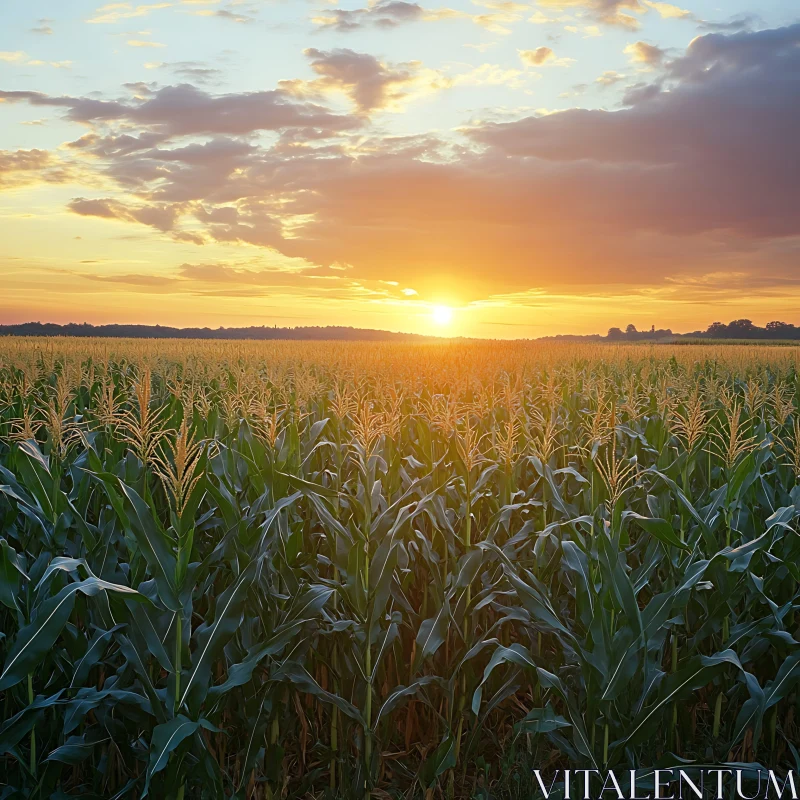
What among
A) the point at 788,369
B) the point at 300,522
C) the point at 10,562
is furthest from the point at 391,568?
the point at 788,369

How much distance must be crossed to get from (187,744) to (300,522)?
122 centimetres

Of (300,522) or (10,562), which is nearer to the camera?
(10,562)

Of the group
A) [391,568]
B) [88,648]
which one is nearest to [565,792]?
[391,568]

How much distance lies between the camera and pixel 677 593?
3.27 m

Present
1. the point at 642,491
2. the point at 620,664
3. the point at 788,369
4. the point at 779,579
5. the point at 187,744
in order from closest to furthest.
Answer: the point at 187,744 < the point at 620,664 < the point at 779,579 < the point at 642,491 < the point at 788,369

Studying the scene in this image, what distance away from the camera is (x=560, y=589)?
505cm

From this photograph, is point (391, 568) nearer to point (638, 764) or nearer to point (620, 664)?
point (620, 664)

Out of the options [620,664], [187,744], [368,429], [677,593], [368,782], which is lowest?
[368,782]

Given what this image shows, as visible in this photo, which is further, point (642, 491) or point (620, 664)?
point (642, 491)

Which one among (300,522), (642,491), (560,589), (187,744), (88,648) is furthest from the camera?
(642,491)

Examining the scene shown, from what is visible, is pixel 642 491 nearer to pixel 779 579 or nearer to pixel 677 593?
pixel 779 579

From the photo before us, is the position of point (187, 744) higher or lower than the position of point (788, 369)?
lower

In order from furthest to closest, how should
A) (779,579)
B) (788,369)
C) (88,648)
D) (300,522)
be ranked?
(788,369) → (779,579) → (300,522) → (88,648)

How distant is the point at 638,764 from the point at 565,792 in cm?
48
